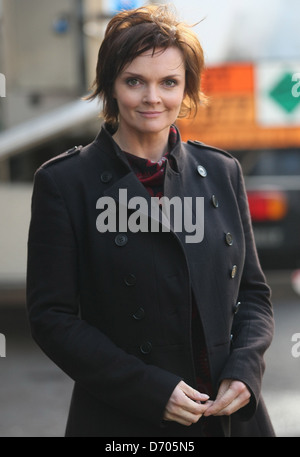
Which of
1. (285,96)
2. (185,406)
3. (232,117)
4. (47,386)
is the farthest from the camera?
(232,117)

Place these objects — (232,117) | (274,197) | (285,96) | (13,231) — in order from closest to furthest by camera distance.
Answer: (13,231)
(285,96)
(232,117)
(274,197)

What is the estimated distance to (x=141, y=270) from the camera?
6.11 feet

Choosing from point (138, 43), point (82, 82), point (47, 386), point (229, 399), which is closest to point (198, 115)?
point (82, 82)

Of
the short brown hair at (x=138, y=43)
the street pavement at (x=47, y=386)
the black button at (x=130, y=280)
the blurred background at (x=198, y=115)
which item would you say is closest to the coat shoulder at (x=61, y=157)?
the short brown hair at (x=138, y=43)

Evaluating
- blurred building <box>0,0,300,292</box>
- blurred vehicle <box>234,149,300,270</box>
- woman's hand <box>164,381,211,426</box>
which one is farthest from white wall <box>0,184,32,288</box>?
woman's hand <box>164,381,211,426</box>

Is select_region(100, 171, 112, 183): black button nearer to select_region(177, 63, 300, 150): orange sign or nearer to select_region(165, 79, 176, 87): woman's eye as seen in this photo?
select_region(165, 79, 176, 87): woman's eye

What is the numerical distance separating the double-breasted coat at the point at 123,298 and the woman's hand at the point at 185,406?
20mm

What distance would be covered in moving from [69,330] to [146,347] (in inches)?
7.2

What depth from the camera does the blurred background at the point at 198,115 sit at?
6.23 meters

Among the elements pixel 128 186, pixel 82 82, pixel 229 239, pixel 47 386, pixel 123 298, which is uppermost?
pixel 82 82

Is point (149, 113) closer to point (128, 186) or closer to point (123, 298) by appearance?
point (128, 186)

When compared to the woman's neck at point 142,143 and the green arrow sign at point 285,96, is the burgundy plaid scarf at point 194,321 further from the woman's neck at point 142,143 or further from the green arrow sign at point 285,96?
the green arrow sign at point 285,96
